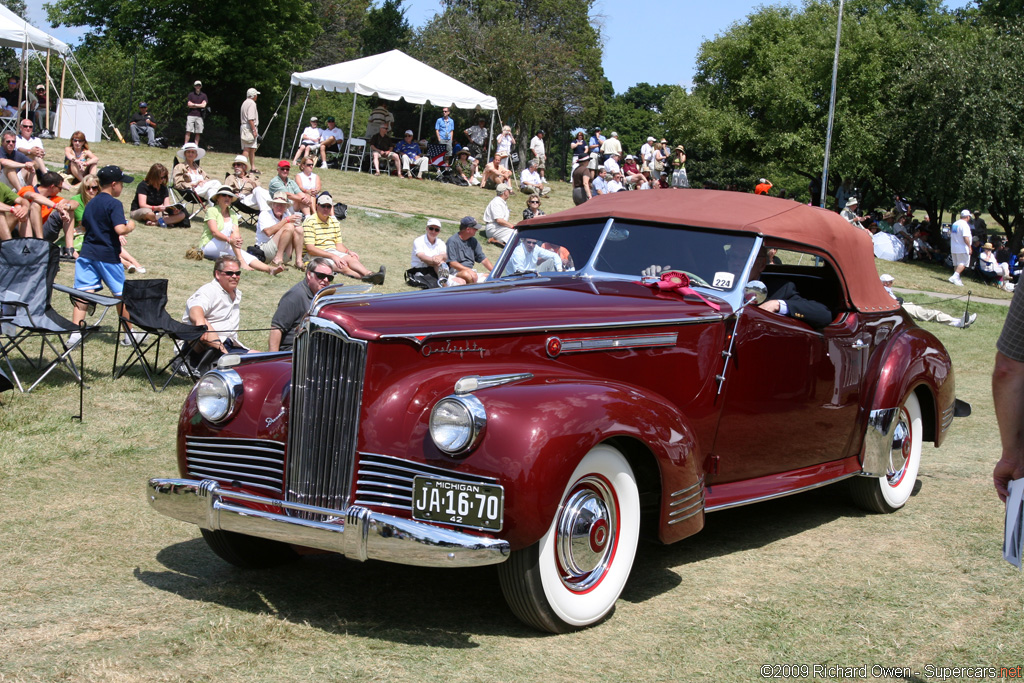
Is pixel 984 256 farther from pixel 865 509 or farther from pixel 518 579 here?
pixel 518 579

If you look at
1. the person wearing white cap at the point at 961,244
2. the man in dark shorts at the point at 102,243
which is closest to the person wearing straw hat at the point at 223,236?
the man in dark shorts at the point at 102,243

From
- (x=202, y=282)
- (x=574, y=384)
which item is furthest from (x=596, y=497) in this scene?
(x=202, y=282)

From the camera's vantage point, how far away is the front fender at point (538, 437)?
386 centimetres

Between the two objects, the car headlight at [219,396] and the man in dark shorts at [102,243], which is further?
the man in dark shorts at [102,243]

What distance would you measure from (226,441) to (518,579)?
5.16 ft

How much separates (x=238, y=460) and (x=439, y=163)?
23194 mm

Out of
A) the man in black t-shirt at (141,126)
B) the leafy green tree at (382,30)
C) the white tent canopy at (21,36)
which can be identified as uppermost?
the leafy green tree at (382,30)

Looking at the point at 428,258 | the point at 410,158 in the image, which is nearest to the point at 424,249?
the point at 428,258

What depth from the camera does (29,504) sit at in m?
5.78

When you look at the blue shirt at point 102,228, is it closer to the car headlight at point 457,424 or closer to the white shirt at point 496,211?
the car headlight at point 457,424

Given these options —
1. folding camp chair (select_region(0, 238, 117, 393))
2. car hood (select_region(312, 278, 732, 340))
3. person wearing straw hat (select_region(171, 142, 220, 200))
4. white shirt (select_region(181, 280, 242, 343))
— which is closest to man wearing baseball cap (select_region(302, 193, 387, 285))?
person wearing straw hat (select_region(171, 142, 220, 200))

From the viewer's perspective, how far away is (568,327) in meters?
4.55

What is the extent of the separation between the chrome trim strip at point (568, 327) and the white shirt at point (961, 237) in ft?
71.6

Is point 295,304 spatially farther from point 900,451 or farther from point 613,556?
point 900,451
